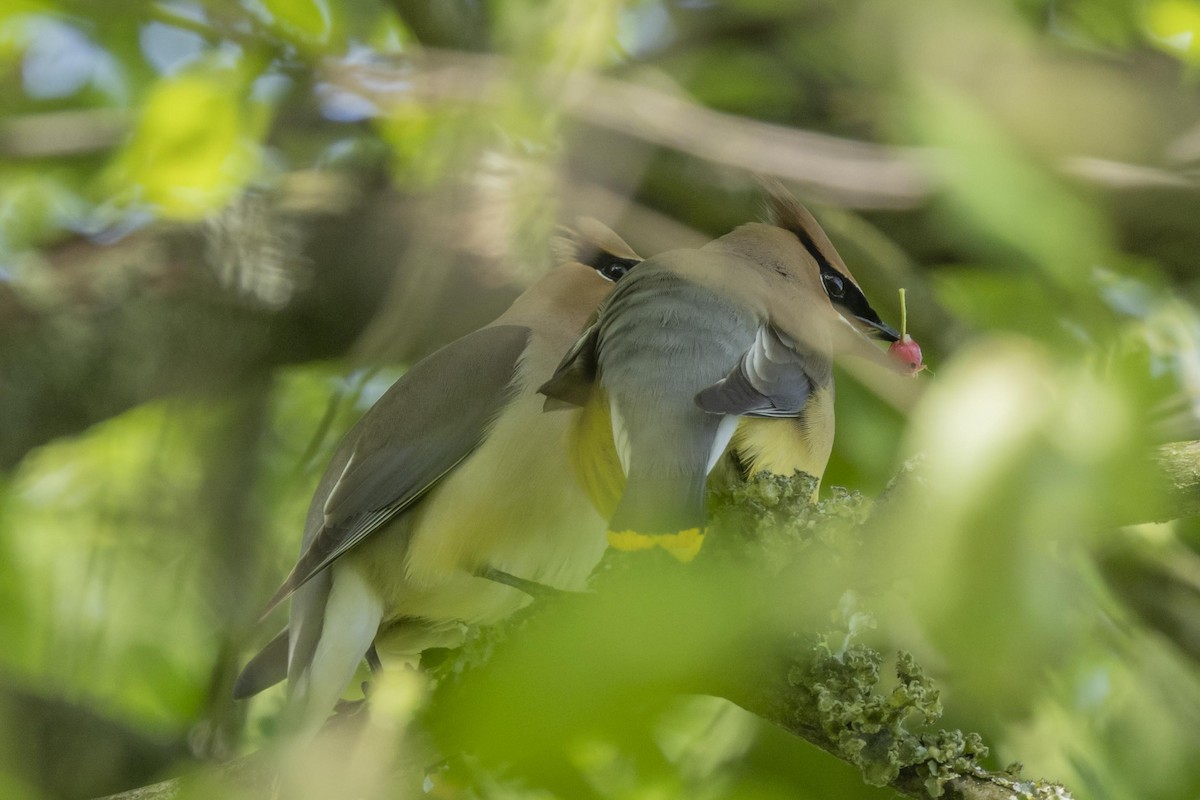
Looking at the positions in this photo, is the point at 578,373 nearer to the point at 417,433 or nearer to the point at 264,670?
the point at 417,433

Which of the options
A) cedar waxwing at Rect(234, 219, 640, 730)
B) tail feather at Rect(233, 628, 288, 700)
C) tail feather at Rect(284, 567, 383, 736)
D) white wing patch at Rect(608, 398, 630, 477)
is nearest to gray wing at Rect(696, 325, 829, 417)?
white wing patch at Rect(608, 398, 630, 477)

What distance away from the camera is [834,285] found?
2664 millimetres

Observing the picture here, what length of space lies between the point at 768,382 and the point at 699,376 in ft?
0.36

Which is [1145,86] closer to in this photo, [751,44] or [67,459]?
[751,44]

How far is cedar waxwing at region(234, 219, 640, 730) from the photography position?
260 cm

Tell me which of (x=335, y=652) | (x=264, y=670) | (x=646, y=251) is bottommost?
(x=264, y=670)

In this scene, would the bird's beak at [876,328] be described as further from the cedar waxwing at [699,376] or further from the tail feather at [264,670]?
the tail feather at [264,670]

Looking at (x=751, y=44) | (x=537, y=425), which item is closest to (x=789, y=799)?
(x=537, y=425)

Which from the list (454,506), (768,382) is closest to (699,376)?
(768,382)

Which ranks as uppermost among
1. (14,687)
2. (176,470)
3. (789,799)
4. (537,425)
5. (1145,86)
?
(1145,86)

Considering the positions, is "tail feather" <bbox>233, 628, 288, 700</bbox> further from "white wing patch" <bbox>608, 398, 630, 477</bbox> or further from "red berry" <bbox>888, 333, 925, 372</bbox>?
"red berry" <bbox>888, 333, 925, 372</bbox>

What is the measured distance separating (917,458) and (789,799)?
0.99 m

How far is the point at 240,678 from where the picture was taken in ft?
9.41

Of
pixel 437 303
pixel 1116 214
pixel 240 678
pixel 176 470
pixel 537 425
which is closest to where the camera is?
pixel 537 425
